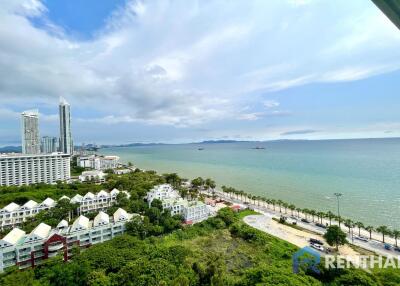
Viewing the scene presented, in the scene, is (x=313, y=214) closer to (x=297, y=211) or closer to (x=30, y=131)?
(x=297, y=211)

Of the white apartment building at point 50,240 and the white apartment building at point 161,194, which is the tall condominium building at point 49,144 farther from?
the white apartment building at point 50,240

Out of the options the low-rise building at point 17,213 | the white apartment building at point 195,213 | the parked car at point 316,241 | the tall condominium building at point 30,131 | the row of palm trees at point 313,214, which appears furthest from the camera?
the tall condominium building at point 30,131

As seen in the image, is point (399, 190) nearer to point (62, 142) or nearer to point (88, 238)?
point (88, 238)

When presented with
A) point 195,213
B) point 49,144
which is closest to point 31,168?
point 195,213

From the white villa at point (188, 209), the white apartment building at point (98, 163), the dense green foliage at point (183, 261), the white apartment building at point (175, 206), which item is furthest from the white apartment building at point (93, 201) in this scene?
the white apartment building at point (98, 163)

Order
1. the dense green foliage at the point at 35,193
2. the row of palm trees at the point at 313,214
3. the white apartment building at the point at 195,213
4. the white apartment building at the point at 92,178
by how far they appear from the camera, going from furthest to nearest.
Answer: the white apartment building at the point at 92,178 < the dense green foliage at the point at 35,193 < the white apartment building at the point at 195,213 < the row of palm trees at the point at 313,214

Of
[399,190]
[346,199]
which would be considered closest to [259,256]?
[346,199]
